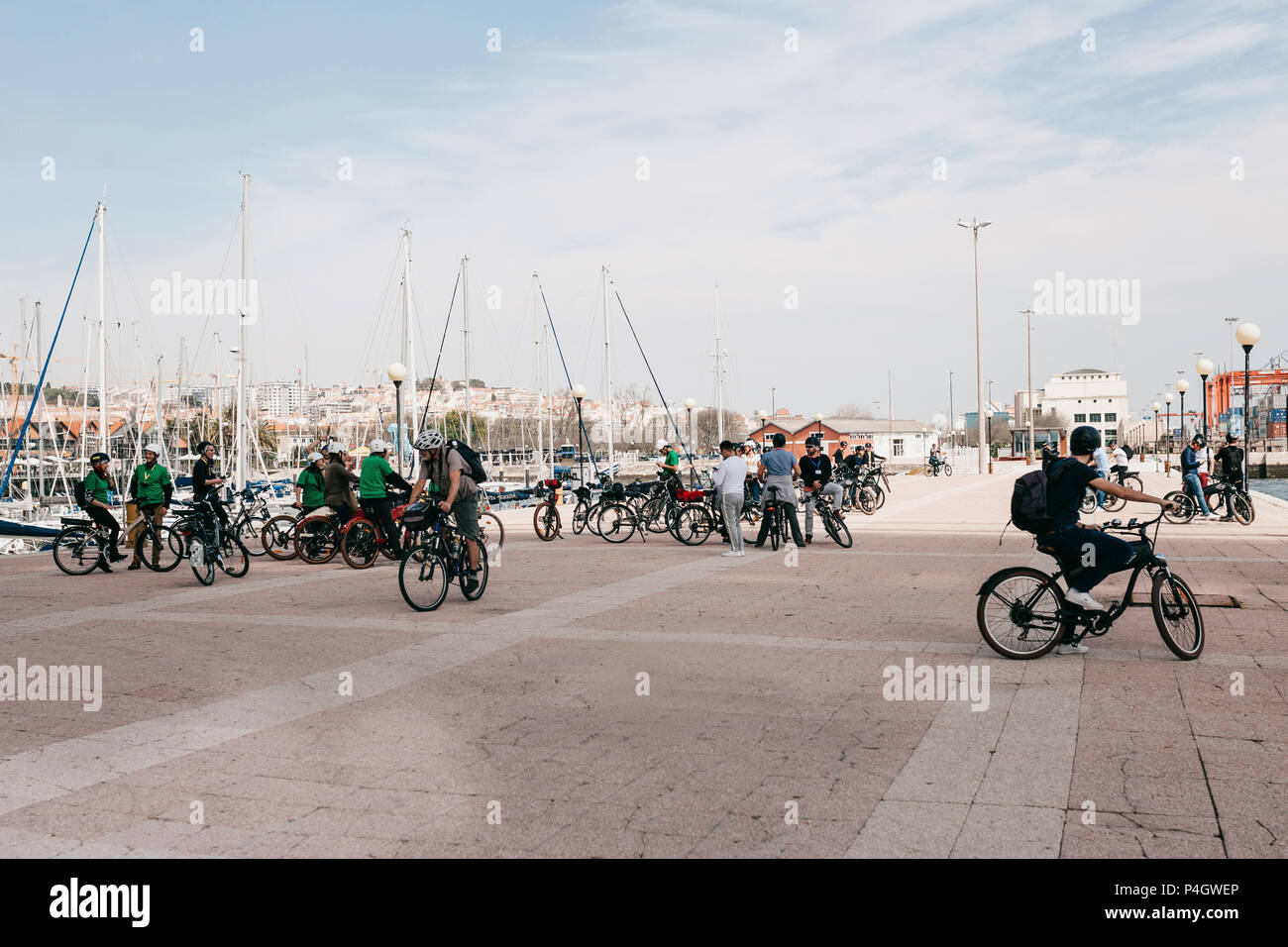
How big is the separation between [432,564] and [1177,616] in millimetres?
6586

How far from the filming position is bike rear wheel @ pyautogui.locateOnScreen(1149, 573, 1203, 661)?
7.33 m

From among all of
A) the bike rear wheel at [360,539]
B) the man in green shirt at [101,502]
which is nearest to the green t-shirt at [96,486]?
the man in green shirt at [101,502]

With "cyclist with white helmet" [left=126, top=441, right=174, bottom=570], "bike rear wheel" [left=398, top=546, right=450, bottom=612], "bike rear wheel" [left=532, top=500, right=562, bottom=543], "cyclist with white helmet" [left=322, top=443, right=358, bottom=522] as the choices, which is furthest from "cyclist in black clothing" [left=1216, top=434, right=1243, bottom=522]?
"cyclist with white helmet" [left=126, top=441, right=174, bottom=570]

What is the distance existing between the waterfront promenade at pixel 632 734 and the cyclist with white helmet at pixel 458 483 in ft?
1.85

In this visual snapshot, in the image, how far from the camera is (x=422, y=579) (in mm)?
10281

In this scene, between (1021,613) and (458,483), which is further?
(458,483)

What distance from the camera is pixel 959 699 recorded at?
Result: 639cm

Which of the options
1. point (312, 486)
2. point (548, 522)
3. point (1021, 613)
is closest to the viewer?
point (1021, 613)

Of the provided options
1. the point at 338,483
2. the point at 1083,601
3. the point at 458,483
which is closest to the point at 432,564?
the point at 458,483

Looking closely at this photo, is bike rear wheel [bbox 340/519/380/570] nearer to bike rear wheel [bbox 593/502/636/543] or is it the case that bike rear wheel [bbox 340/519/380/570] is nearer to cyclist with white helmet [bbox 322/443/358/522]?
cyclist with white helmet [bbox 322/443/358/522]

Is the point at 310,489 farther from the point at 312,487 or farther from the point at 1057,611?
the point at 1057,611

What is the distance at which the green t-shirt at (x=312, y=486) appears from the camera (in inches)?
619

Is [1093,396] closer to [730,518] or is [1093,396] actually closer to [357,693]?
[730,518]
